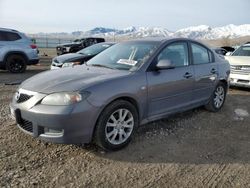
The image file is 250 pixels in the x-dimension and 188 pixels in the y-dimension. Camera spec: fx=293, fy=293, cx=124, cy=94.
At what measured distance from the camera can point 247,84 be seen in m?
8.64

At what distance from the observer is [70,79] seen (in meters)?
4.04

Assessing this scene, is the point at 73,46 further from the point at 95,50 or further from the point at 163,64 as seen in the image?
the point at 163,64

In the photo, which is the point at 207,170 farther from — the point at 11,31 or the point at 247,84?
the point at 11,31

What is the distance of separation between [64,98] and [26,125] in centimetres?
71

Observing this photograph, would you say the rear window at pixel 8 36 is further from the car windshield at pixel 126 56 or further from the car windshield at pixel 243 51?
the car windshield at pixel 243 51

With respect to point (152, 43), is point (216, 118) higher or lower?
lower

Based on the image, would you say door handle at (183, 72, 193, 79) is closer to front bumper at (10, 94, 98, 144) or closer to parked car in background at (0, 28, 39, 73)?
front bumper at (10, 94, 98, 144)

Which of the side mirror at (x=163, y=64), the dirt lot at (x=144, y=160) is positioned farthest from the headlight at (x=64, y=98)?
the side mirror at (x=163, y=64)

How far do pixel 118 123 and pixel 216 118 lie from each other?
261cm

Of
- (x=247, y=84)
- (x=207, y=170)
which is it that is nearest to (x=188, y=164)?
(x=207, y=170)

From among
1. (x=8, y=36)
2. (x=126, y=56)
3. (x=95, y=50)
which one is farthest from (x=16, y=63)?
(x=126, y=56)

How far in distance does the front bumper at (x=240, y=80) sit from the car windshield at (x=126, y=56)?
15.9ft

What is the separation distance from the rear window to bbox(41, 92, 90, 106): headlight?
872 centimetres

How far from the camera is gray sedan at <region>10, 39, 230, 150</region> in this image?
366cm
